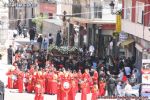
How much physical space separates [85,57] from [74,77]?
8.97m

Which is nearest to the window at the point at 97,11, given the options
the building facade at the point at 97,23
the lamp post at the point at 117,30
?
the building facade at the point at 97,23

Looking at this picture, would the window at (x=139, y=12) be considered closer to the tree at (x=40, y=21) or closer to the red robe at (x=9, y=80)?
the red robe at (x=9, y=80)

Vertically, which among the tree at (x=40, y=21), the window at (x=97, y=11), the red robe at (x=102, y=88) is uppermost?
the window at (x=97, y=11)

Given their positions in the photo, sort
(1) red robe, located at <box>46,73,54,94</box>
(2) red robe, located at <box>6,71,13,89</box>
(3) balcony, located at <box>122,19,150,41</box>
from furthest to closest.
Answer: (3) balcony, located at <box>122,19,150,41</box>
(2) red robe, located at <box>6,71,13,89</box>
(1) red robe, located at <box>46,73,54,94</box>

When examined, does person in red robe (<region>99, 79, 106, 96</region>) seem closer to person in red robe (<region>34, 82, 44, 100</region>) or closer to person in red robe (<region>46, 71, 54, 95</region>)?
person in red robe (<region>46, 71, 54, 95</region>)

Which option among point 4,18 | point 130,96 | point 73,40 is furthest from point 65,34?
point 130,96

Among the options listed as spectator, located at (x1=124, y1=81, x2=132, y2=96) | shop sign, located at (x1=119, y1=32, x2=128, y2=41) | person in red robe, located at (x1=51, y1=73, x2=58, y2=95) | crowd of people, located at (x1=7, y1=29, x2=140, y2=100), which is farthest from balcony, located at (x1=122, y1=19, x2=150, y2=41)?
spectator, located at (x1=124, y1=81, x2=132, y2=96)

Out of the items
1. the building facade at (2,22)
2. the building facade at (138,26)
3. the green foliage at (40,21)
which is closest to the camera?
the building facade at (138,26)

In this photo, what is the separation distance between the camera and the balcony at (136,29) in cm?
3631

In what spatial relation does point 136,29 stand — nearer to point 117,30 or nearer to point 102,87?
point 117,30

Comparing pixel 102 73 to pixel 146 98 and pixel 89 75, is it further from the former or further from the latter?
pixel 146 98

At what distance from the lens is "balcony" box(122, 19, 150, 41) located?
119ft

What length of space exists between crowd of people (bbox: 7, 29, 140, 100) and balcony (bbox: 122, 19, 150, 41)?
172 centimetres

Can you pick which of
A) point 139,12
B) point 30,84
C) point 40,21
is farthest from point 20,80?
point 40,21
